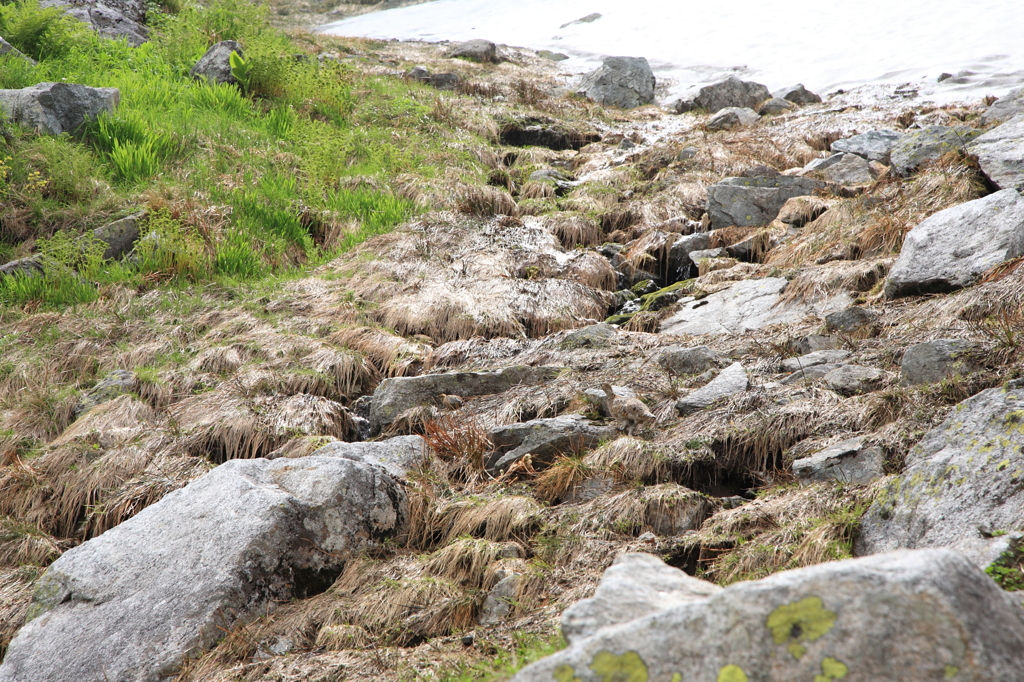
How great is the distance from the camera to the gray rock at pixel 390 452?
169 inches

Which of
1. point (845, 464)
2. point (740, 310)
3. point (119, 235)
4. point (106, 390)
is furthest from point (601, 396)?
point (119, 235)

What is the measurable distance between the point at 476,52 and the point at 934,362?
1979 cm

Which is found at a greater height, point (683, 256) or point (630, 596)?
point (630, 596)

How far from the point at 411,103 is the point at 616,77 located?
728 cm

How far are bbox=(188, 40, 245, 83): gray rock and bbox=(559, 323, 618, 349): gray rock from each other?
8349 millimetres

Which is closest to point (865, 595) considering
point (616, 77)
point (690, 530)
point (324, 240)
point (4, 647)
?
point (690, 530)

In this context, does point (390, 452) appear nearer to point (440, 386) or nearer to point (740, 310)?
point (440, 386)

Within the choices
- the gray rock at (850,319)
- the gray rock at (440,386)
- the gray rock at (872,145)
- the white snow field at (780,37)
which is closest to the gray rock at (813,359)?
the gray rock at (850,319)

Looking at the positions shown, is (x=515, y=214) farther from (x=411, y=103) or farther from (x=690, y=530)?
(x=690, y=530)

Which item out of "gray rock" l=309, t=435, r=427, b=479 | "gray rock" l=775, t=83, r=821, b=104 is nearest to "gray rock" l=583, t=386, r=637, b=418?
"gray rock" l=309, t=435, r=427, b=479

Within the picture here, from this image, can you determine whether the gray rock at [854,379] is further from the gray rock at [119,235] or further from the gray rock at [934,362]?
the gray rock at [119,235]

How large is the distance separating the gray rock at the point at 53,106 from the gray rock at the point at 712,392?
847 centimetres

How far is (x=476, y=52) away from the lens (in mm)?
20672

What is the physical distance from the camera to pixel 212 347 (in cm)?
607
